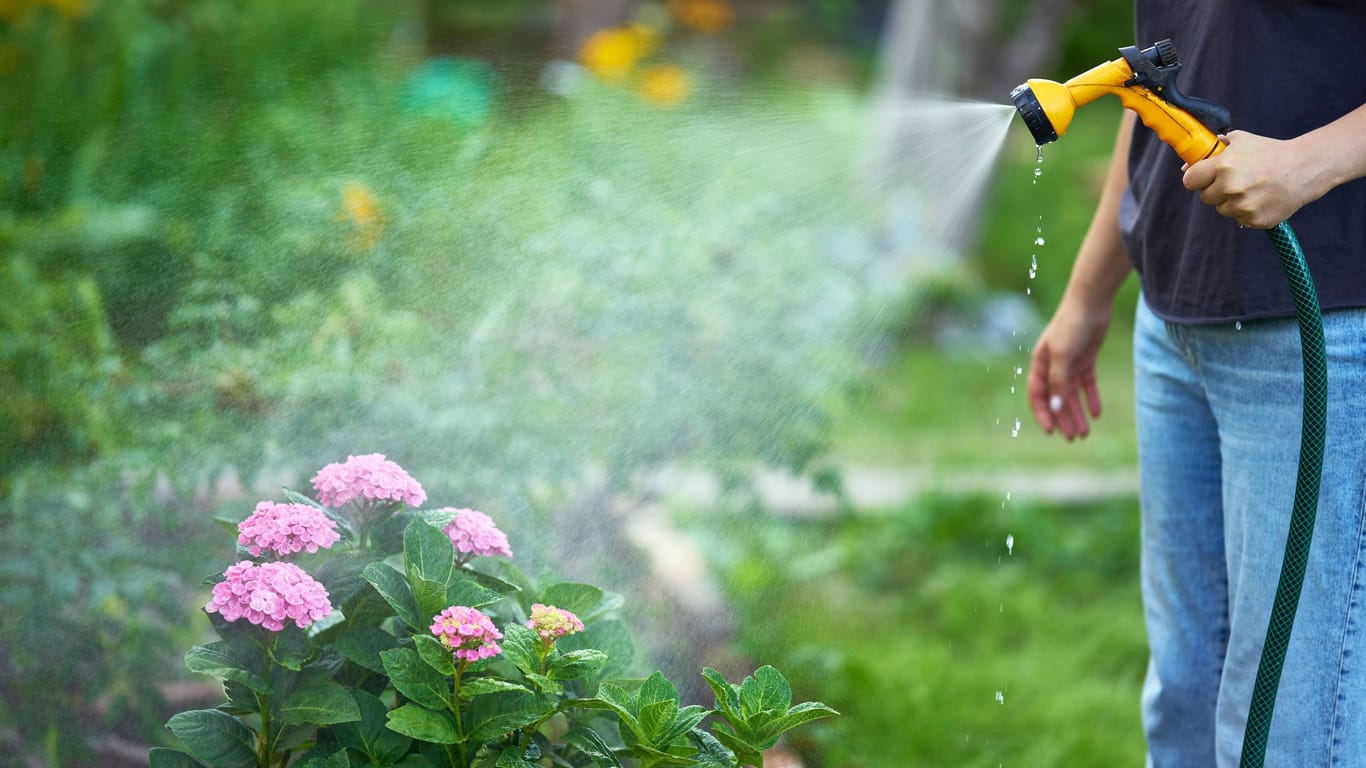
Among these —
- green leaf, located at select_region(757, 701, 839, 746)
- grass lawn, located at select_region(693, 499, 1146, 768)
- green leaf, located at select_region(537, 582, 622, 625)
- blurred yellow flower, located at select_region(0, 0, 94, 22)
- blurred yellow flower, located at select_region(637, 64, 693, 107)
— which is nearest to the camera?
green leaf, located at select_region(757, 701, 839, 746)

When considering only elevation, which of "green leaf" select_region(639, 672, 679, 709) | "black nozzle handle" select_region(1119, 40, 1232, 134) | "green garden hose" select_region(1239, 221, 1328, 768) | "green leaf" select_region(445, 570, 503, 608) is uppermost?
"black nozzle handle" select_region(1119, 40, 1232, 134)

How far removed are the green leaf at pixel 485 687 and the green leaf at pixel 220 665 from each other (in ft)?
0.67

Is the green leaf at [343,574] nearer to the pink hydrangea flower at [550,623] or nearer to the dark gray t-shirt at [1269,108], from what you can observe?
the pink hydrangea flower at [550,623]

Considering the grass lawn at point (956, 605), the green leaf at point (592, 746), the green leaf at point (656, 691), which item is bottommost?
the grass lawn at point (956, 605)

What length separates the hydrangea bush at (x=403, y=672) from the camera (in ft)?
Answer: 4.32

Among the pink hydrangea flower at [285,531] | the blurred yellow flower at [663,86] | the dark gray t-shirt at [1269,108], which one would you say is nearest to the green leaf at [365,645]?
the pink hydrangea flower at [285,531]

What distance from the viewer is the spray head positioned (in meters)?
1.37

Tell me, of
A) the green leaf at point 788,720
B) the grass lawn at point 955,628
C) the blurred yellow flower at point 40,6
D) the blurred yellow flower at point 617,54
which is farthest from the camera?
the blurred yellow flower at point 617,54

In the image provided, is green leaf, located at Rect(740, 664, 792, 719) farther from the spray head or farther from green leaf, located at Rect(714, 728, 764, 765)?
the spray head

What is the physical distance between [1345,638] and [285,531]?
45.9 inches

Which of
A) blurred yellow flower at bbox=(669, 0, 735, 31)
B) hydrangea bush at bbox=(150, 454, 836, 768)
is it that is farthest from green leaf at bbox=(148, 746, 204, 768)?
blurred yellow flower at bbox=(669, 0, 735, 31)

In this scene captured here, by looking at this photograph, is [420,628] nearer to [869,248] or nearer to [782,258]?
[782,258]

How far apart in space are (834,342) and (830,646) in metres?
0.72

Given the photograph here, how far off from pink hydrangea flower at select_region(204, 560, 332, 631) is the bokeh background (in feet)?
0.21
